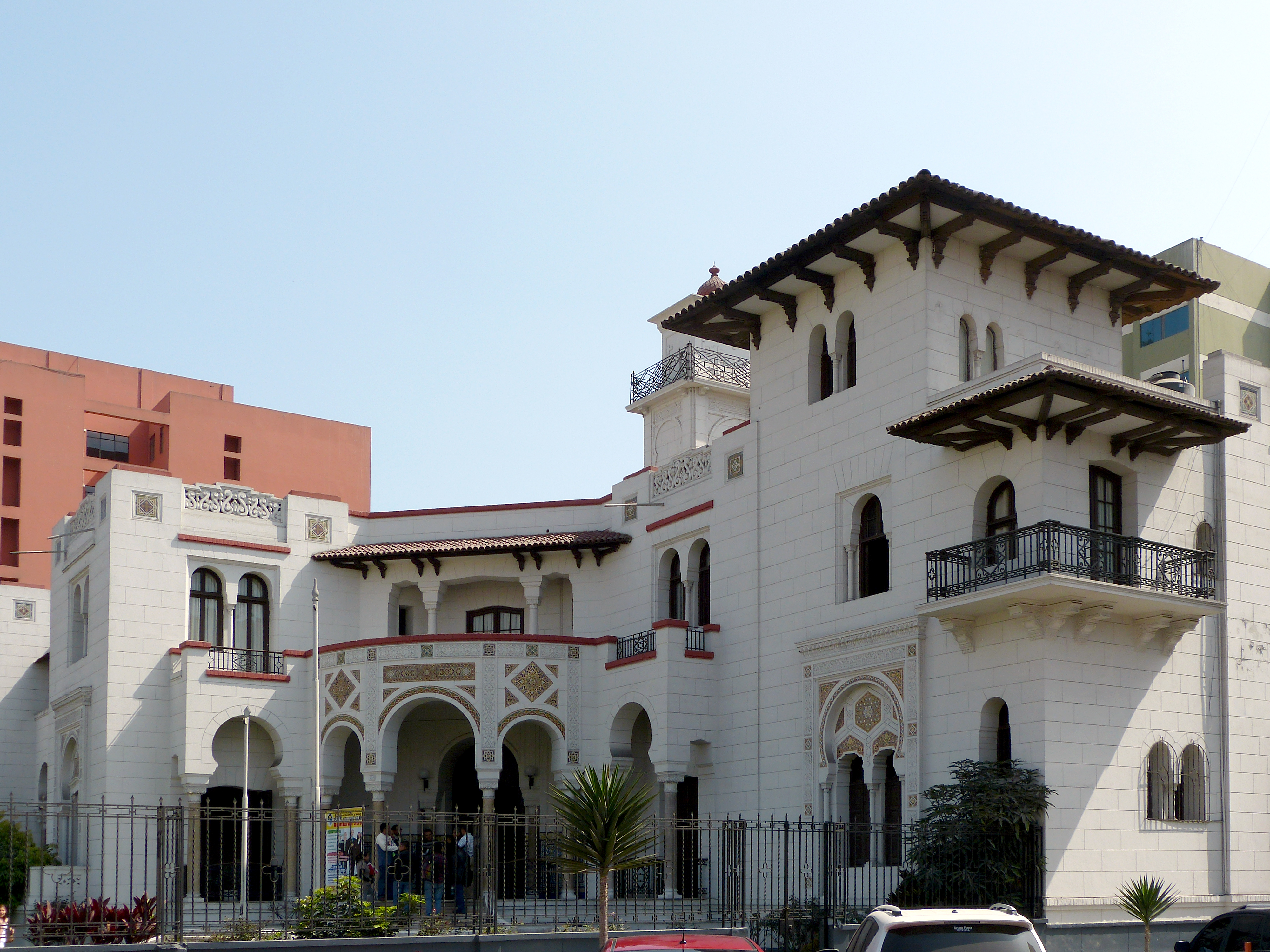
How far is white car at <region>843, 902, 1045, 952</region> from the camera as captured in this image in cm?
1005

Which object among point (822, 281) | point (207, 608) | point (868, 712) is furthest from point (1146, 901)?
point (207, 608)

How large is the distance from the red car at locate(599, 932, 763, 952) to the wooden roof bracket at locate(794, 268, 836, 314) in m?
17.7

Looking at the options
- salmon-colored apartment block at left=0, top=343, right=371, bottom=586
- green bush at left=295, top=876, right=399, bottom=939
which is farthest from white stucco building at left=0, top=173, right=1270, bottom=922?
salmon-colored apartment block at left=0, top=343, right=371, bottom=586

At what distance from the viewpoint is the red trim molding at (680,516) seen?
3109 cm

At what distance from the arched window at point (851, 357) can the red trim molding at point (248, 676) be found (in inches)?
543

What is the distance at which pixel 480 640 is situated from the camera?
103 feet

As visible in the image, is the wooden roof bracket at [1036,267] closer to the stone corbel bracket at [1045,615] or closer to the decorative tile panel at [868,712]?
the stone corbel bracket at [1045,615]

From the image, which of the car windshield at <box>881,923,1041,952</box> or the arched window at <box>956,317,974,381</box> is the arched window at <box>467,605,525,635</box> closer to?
the arched window at <box>956,317,974,381</box>

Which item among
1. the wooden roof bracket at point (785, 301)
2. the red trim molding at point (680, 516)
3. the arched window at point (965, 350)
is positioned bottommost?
the red trim molding at point (680, 516)

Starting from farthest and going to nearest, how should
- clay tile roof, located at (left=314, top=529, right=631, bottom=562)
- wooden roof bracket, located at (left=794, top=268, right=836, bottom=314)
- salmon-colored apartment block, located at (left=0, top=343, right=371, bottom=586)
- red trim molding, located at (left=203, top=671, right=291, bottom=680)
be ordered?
salmon-colored apartment block, located at (left=0, top=343, right=371, bottom=586) < clay tile roof, located at (left=314, top=529, right=631, bottom=562) < red trim molding, located at (left=203, top=671, right=291, bottom=680) < wooden roof bracket, located at (left=794, top=268, right=836, bottom=314)

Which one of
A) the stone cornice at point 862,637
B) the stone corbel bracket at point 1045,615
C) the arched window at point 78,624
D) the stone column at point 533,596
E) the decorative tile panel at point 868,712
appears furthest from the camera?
the stone column at point 533,596

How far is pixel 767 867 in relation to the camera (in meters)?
25.3

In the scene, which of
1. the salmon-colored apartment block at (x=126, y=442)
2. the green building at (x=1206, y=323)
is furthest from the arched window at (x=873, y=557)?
the salmon-colored apartment block at (x=126, y=442)

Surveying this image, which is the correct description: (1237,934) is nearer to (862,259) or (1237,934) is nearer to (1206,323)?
(862,259)
